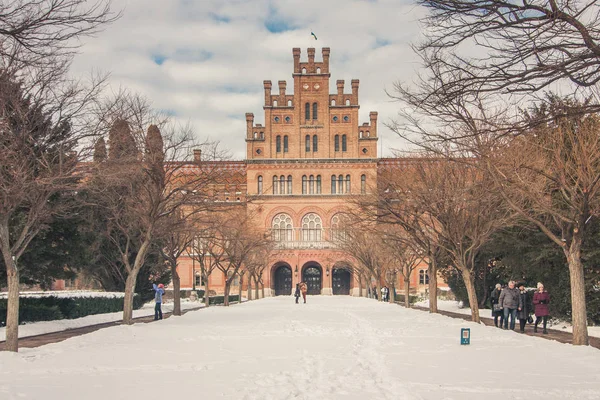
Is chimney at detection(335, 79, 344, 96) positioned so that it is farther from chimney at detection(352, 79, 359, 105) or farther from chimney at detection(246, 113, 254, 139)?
chimney at detection(246, 113, 254, 139)

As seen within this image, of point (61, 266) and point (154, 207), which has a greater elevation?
point (154, 207)

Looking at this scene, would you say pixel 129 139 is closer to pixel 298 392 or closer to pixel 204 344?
pixel 204 344

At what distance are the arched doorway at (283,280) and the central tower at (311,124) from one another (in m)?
13.7

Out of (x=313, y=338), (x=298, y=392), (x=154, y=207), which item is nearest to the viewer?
(x=298, y=392)

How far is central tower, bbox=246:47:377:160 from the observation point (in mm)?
72250

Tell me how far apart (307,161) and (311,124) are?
158 inches

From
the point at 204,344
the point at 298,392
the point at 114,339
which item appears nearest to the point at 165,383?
the point at 298,392

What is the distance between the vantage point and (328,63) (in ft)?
240

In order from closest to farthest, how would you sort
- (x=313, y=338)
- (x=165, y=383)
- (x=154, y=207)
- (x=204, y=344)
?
(x=165, y=383) < (x=204, y=344) < (x=313, y=338) < (x=154, y=207)

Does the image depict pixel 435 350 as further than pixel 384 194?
No

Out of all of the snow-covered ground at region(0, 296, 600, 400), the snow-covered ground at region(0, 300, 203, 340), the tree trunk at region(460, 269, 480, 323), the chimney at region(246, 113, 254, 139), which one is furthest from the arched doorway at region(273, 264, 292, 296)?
the snow-covered ground at region(0, 296, 600, 400)

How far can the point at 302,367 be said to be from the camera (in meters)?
11.8

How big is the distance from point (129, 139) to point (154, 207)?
256 cm

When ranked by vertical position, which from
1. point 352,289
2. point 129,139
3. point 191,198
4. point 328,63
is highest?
point 328,63
